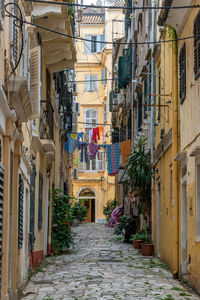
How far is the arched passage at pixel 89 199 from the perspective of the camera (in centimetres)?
5147

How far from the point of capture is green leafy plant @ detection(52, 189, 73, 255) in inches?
774

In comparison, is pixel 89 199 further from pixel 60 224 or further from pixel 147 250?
pixel 147 250

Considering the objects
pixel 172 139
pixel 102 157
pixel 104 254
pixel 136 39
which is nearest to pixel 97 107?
pixel 102 157

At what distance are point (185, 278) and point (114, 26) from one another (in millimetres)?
37754

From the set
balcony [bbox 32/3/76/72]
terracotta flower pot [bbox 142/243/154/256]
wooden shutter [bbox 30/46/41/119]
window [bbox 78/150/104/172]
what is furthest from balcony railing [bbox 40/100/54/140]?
window [bbox 78/150/104/172]

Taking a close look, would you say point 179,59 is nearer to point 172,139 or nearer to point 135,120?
point 172,139

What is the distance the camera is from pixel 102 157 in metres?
50.6

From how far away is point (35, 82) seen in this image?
1106 cm

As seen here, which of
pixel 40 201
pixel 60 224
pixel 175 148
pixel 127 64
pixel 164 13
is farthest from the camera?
pixel 127 64

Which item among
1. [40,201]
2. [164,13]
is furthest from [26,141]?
[40,201]

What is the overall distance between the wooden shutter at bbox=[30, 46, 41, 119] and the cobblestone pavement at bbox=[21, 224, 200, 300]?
333 centimetres

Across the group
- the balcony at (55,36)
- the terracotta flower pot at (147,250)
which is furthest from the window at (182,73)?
the terracotta flower pot at (147,250)

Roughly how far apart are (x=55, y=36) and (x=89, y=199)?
115 ft

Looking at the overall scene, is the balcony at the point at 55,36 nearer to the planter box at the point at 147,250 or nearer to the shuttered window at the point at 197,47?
the shuttered window at the point at 197,47
